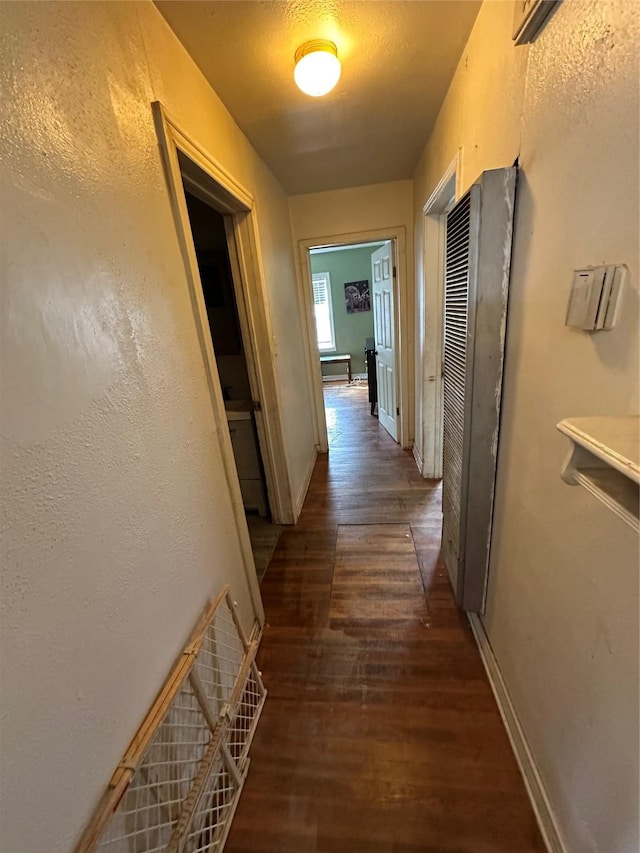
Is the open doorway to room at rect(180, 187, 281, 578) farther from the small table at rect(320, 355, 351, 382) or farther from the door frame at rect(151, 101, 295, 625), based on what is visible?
the small table at rect(320, 355, 351, 382)

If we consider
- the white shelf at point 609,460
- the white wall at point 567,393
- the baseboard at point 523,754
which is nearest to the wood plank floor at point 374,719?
the baseboard at point 523,754

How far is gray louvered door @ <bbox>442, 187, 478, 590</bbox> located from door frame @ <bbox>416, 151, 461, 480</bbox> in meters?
0.65

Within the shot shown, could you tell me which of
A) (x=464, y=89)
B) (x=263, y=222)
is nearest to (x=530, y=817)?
(x=464, y=89)

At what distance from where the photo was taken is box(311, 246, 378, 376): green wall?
6.05 metres

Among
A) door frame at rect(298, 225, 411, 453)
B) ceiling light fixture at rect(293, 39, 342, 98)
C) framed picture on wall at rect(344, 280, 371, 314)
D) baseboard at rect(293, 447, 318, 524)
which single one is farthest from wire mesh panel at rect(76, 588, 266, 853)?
framed picture on wall at rect(344, 280, 371, 314)

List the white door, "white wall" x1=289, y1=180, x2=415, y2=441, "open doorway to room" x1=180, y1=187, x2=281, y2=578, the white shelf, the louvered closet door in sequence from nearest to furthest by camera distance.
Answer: the white shelf → the louvered closet door → "open doorway to room" x1=180, y1=187, x2=281, y2=578 → "white wall" x1=289, y1=180, x2=415, y2=441 → the white door

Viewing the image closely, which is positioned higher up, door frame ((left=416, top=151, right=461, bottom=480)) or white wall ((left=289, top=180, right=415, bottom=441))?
white wall ((left=289, top=180, right=415, bottom=441))

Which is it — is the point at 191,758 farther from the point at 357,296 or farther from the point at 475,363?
the point at 357,296

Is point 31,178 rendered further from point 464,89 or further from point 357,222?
point 357,222

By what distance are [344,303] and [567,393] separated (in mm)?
5915

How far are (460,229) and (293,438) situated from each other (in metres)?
1.74

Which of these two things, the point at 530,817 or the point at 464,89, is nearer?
the point at 530,817

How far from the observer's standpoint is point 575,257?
2.49 feet

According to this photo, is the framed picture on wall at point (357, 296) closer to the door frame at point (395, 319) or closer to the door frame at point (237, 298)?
the door frame at point (395, 319)
